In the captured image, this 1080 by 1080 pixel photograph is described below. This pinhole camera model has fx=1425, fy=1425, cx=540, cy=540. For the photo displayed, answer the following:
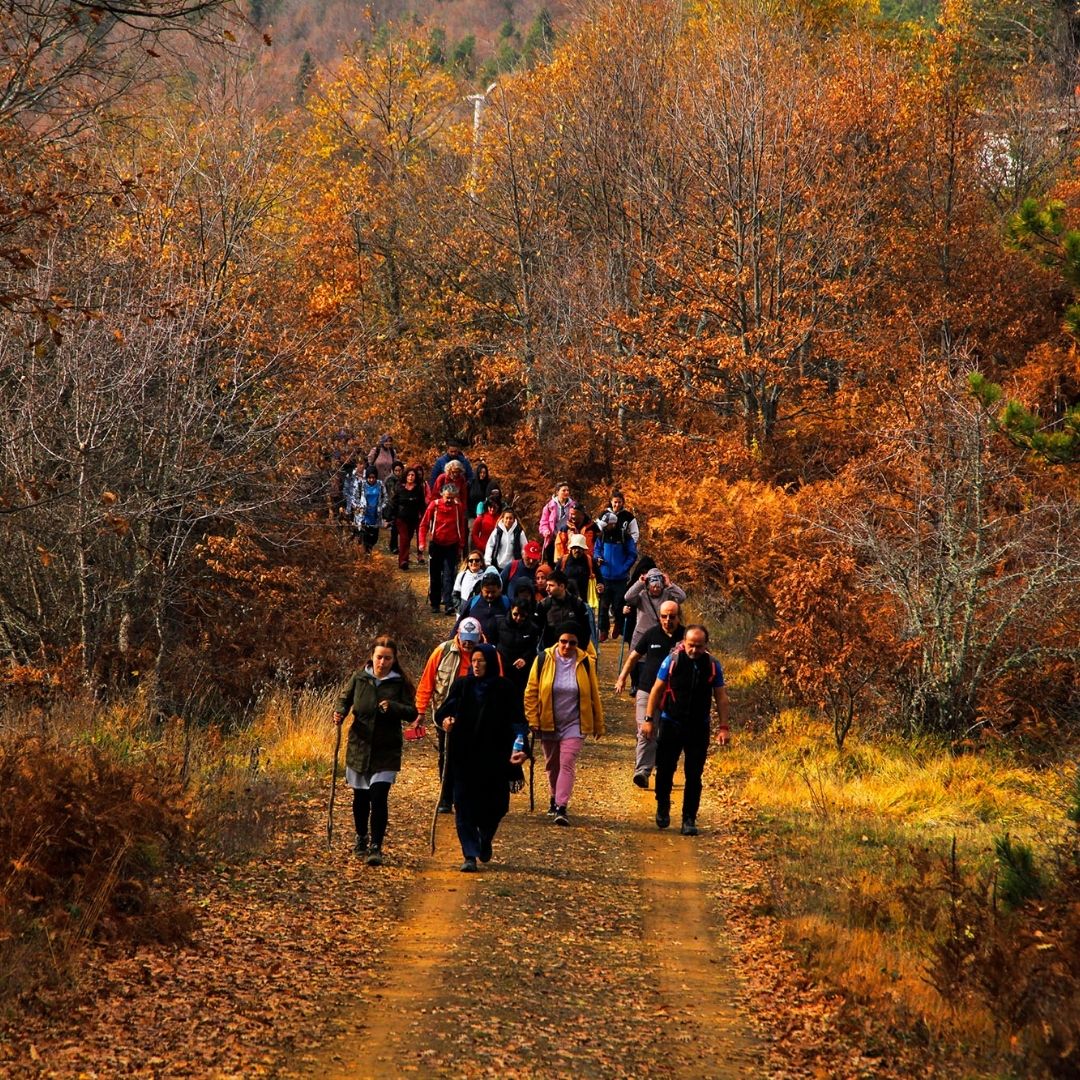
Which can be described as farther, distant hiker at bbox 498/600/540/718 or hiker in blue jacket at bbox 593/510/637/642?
hiker in blue jacket at bbox 593/510/637/642

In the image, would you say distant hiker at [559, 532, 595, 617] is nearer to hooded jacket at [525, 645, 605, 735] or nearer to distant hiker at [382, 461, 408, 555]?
hooded jacket at [525, 645, 605, 735]

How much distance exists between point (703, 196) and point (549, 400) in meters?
6.02

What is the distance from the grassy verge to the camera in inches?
296

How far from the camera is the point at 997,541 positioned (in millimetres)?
17922

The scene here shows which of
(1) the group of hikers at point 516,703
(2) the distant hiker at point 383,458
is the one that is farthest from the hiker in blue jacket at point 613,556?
(2) the distant hiker at point 383,458

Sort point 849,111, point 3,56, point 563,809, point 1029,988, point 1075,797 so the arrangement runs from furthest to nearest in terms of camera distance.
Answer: point 849,111 < point 563,809 < point 3,56 < point 1075,797 < point 1029,988

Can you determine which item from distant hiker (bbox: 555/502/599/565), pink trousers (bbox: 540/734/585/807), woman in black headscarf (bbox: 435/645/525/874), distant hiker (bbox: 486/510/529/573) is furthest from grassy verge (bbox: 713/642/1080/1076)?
distant hiker (bbox: 486/510/529/573)

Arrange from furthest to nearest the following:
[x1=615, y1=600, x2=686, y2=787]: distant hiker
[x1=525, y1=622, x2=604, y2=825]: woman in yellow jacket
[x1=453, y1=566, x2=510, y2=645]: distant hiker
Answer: [x1=453, y1=566, x2=510, y2=645]: distant hiker
[x1=615, y1=600, x2=686, y2=787]: distant hiker
[x1=525, y1=622, x2=604, y2=825]: woman in yellow jacket

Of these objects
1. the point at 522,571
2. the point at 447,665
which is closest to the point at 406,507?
the point at 522,571

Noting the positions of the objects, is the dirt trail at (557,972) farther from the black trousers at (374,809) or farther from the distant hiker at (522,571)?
the distant hiker at (522,571)

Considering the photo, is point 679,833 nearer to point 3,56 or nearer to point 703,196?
point 3,56

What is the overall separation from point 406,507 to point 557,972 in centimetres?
1696

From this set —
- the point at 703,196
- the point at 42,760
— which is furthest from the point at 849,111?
the point at 42,760

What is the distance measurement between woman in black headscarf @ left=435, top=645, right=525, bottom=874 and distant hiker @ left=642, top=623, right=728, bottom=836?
5.54 ft
